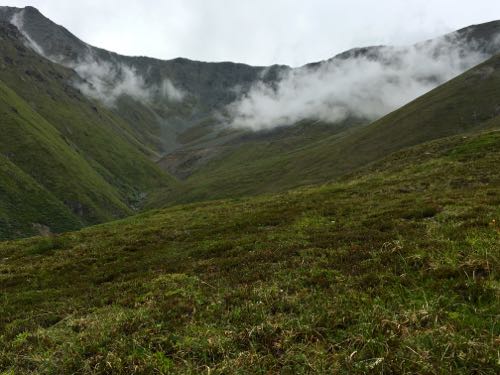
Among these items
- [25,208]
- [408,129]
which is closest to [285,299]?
[25,208]

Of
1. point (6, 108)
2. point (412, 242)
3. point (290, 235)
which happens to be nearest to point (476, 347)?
point (412, 242)

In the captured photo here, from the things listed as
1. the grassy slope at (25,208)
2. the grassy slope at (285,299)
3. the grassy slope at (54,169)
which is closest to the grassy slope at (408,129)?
the grassy slope at (54,169)

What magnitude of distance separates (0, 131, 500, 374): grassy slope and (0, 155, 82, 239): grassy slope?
114 meters

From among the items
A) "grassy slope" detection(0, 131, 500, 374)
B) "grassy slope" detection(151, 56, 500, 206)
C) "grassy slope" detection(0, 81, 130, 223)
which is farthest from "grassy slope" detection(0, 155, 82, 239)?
"grassy slope" detection(0, 131, 500, 374)

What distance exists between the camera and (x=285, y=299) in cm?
1286

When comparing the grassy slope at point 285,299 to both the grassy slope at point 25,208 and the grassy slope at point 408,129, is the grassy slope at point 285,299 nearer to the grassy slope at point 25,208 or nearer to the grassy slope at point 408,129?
the grassy slope at point 408,129

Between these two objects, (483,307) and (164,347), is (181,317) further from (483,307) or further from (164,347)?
(483,307)

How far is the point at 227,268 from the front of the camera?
62.1 feet

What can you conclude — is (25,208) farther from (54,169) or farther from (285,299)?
(285,299)

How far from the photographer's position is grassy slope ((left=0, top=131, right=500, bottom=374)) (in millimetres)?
9391

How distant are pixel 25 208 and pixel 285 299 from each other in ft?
474

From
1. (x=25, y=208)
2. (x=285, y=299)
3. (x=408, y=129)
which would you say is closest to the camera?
(x=285, y=299)

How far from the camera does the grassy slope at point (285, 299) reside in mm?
9391

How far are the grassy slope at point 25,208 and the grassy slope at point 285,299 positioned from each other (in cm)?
11418
